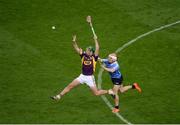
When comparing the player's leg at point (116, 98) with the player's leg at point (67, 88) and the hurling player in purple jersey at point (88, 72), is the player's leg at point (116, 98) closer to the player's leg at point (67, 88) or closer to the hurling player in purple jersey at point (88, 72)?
the hurling player in purple jersey at point (88, 72)

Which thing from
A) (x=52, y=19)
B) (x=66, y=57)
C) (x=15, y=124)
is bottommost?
(x=15, y=124)

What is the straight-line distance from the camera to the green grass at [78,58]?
59.3ft

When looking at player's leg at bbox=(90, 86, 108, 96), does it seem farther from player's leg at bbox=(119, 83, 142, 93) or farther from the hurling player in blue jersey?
player's leg at bbox=(119, 83, 142, 93)

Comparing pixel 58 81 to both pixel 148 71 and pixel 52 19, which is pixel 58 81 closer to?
pixel 148 71

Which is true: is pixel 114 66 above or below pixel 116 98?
above

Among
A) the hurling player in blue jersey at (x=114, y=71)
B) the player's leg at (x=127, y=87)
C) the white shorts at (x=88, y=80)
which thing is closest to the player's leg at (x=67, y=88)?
the white shorts at (x=88, y=80)

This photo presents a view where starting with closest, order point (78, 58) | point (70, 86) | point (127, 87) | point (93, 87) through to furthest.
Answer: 1. point (93, 87)
2. point (70, 86)
3. point (127, 87)
4. point (78, 58)

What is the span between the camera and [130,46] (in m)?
22.7

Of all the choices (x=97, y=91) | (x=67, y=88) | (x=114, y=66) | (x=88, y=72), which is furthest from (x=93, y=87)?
(x=114, y=66)

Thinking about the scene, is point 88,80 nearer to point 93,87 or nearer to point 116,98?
point 93,87

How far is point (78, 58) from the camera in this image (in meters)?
22.0

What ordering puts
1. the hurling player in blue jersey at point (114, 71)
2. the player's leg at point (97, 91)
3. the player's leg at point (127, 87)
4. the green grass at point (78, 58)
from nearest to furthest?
1. the hurling player in blue jersey at point (114, 71)
2. the green grass at point (78, 58)
3. the player's leg at point (97, 91)
4. the player's leg at point (127, 87)

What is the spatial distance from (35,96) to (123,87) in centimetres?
330

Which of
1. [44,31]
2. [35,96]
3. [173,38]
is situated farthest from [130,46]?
[35,96]
